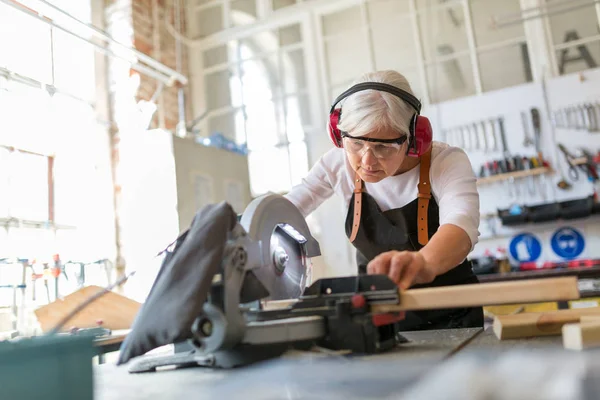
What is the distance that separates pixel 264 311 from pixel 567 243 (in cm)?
404

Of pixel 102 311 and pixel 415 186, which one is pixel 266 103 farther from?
pixel 415 186

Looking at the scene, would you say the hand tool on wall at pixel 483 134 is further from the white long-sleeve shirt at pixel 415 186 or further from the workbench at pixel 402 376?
the workbench at pixel 402 376

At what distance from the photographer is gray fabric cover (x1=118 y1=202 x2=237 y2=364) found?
37.0 inches

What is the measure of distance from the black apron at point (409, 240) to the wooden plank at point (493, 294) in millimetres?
628

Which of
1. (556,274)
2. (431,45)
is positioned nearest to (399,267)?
(556,274)

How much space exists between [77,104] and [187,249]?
466cm

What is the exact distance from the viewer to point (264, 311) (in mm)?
1101

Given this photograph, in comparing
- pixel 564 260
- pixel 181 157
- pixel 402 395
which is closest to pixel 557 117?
pixel 564 260

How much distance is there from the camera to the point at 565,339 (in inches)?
39.6

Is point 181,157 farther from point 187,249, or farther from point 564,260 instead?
point 187,249

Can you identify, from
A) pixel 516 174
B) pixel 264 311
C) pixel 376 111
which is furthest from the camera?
pixel 516 174

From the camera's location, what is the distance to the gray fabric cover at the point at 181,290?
94 cm

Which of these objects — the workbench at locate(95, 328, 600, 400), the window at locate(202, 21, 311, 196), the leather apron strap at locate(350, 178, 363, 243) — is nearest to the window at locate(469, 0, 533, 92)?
the window at locate(202, 21, 311, 196)

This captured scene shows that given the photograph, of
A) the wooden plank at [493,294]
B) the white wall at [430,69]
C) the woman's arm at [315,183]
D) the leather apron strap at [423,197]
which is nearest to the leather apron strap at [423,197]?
the leather apron strap at [423,197]
